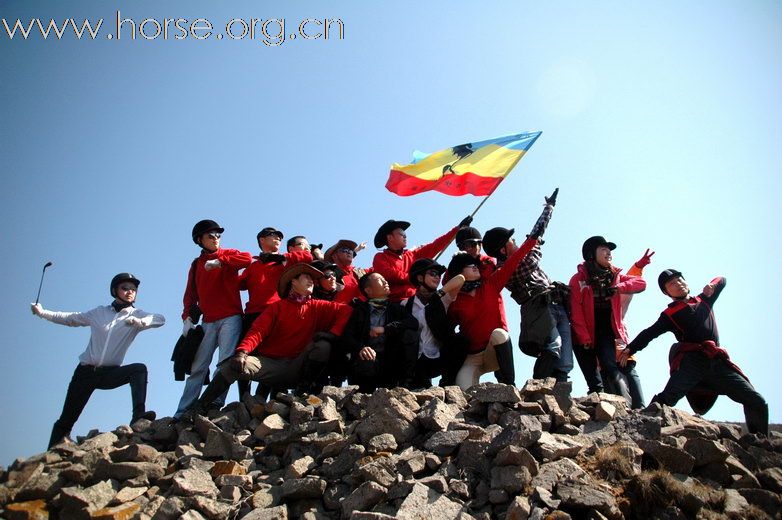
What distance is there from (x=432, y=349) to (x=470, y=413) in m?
1.53

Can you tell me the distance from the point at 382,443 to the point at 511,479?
1562 mm

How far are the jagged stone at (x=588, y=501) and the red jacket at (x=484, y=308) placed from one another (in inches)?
126

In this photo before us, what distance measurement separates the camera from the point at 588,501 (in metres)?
5.18

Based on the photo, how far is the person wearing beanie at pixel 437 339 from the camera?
27.3 feet

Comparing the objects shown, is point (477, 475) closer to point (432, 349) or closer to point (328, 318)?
point (432, 349)

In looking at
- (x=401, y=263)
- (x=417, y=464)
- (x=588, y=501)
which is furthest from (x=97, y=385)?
(x=588, y=501)

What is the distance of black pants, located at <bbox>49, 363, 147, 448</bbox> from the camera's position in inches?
320

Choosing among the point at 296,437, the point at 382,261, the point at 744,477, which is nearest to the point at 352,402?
the point at 296,437

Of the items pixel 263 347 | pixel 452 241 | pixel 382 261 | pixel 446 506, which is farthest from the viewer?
pixel 452 241

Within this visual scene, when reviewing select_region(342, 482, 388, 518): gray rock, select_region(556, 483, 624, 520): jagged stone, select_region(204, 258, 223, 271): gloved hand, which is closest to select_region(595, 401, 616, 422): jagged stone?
select_region(556, 483, 624, 520): jagged stone

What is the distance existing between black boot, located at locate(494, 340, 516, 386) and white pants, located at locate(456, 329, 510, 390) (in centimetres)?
10

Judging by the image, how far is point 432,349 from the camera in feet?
27.6

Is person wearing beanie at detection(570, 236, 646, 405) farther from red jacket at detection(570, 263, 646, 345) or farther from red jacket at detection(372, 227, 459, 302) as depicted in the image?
red jacket at detection(372, 227, 459, 302)

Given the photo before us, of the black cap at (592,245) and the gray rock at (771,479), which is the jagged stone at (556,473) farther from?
the black cap at (592,245)
